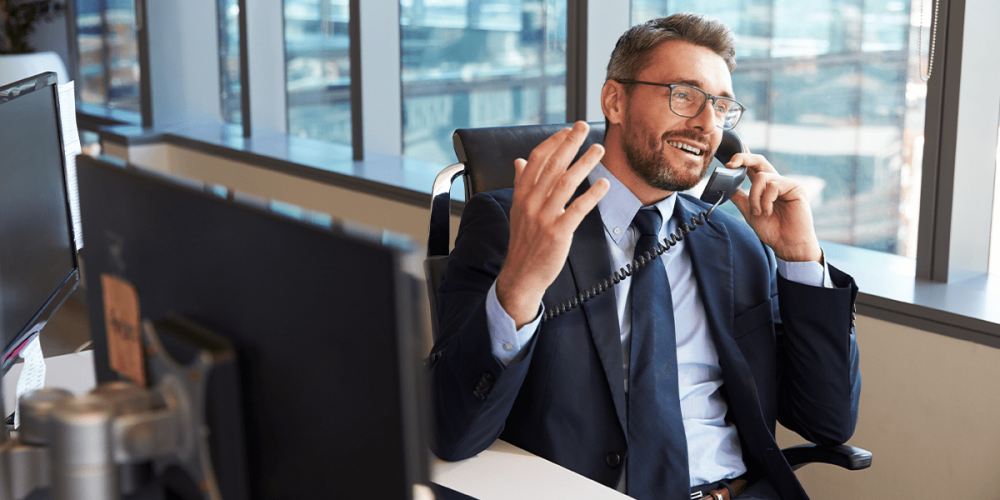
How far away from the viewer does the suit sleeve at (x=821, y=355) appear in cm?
147

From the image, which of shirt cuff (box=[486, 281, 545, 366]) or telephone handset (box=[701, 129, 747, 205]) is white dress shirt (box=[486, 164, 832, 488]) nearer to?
telephone handset (box=[701, 129, 747, 205])

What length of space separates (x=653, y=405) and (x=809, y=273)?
14.8 inches

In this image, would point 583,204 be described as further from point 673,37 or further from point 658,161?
point 673,37

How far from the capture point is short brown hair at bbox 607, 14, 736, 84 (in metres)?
1.53

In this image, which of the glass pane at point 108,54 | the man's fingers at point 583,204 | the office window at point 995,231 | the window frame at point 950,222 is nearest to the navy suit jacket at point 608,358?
the man's fingers at point 583,204

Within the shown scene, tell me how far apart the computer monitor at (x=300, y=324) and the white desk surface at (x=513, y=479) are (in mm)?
562

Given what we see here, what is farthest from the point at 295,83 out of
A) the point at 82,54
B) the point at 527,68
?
the point at 82,54

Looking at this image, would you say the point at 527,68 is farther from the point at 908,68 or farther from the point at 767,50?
the point at 908,68

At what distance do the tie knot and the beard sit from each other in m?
0.05

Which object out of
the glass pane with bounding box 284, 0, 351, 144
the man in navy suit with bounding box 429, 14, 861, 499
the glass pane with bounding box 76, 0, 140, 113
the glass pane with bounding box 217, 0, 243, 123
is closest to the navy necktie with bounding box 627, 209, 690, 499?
the man in navy suit with bounding box 429, 14, 861, 499

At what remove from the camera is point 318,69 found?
450 cm

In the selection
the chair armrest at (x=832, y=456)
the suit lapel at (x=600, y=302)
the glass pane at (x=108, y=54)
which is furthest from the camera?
the glass pane at (x=108, y=54)

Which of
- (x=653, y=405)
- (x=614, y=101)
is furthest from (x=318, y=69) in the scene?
(x=653, y=405)

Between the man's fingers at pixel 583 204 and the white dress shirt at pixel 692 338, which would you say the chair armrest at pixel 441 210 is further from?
the man's fingers at pixel 583 204
